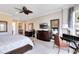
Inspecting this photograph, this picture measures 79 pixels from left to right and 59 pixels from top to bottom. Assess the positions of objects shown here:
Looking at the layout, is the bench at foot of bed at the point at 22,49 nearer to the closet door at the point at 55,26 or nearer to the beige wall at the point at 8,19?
the beige wall at the point at 8,19

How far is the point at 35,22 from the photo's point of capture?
2.00m

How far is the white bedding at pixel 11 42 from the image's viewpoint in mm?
1653

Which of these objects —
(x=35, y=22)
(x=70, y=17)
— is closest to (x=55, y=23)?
(x=70, y=17)

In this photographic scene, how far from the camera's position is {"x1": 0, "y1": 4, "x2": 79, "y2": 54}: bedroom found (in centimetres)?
179

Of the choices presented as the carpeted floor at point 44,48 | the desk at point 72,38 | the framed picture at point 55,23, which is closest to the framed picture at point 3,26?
the carpeted floor at point 44,48

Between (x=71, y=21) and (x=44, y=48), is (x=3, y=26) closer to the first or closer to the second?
(x=44, y=48)

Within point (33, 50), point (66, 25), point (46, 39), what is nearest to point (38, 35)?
point (46, 39)

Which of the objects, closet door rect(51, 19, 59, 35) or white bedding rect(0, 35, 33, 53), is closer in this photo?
white bedding rect(0, 35, 33, 53)

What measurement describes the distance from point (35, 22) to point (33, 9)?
0.27 m

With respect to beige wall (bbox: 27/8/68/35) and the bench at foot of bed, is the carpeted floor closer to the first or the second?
the bench at foot of bed

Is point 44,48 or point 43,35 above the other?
point 43,35

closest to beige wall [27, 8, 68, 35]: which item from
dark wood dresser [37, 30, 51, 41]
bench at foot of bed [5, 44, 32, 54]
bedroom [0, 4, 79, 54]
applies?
bedroom [0, 4, 79, 54]
